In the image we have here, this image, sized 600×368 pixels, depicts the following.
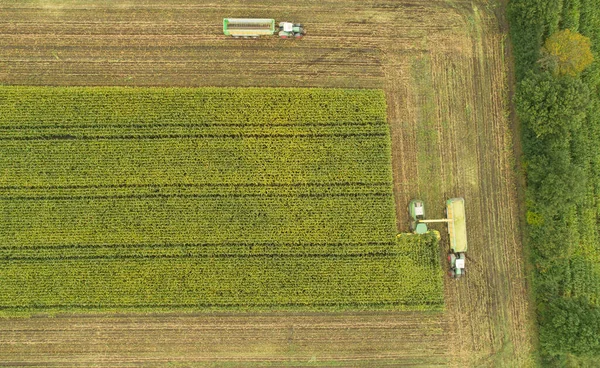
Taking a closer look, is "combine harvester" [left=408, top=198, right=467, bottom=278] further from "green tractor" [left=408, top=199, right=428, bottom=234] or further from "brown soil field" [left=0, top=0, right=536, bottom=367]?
"brown soil field" [left=0, top=0, right=536, bottom=367]

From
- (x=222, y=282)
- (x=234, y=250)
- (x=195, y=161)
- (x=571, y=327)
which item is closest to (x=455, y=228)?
(x=571, y=327)

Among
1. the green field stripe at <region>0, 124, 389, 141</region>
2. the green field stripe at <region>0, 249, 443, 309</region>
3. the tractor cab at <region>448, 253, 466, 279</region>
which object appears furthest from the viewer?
the green field stripe at <region>0, 124, 389, 141</region>

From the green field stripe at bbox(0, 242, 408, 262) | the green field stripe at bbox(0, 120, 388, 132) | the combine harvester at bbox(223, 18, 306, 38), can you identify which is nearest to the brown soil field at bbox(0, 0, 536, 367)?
the combine harvester at bbox(223, 18, 306, 38)

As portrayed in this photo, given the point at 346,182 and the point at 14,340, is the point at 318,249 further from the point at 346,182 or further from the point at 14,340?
the point at 14,340

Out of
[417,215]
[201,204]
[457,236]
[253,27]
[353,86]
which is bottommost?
[457,236]

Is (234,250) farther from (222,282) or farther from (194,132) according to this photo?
(194,132)

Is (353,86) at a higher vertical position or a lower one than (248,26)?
lower

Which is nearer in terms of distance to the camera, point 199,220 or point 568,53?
point 568,53
